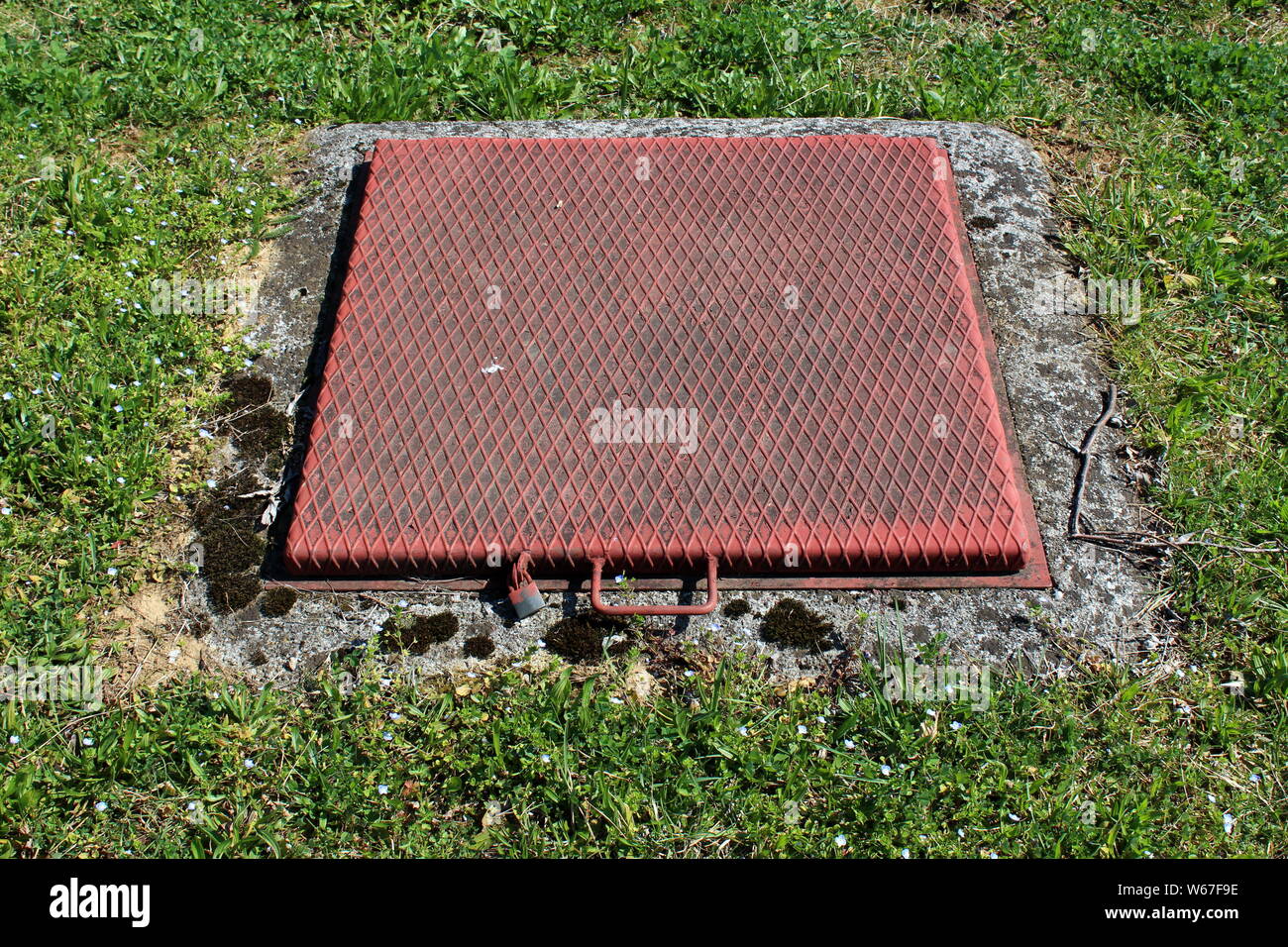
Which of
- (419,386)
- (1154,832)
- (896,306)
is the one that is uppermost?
(896,306)

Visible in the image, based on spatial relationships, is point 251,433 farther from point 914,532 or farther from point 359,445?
point 914,532

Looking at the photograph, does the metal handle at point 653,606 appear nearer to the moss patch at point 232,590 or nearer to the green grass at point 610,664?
the green grass at point 610,664

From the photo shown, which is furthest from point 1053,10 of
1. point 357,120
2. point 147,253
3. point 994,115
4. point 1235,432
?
point 147,253

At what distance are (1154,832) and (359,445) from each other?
2358 millimetres

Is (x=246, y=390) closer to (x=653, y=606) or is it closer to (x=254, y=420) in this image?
(x=254, y=420)

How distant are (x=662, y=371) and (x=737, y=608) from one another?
78cm

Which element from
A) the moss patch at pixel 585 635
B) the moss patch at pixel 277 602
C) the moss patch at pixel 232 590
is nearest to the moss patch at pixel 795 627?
the moss patch at pixel 585 635

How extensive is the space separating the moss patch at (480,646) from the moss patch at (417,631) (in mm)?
57

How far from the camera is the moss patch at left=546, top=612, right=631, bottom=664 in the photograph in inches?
113

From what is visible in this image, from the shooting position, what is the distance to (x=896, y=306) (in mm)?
3383

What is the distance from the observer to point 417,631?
9.49 feet

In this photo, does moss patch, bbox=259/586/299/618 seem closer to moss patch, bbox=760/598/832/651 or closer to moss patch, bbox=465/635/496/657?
moss patch, bbox=465/635/496/657

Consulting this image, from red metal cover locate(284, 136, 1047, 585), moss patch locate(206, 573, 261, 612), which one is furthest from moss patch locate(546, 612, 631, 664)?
moss patch locate(206, 573, 261, 612)

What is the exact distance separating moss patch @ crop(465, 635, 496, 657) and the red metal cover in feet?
0.67
